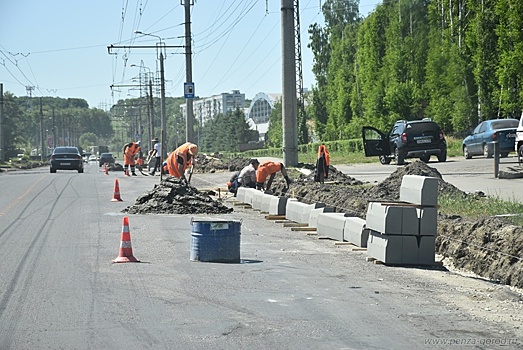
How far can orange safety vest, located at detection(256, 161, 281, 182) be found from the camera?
2614 centimetres

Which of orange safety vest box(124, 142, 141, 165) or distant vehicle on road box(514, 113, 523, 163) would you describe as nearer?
distant vehicle on road box(514, 113, 523, 163)

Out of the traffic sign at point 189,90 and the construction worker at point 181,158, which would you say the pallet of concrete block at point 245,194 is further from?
the traffic sign at point 189,90

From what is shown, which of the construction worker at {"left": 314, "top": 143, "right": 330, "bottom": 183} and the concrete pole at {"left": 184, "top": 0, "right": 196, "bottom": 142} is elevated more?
the concrete pole at {"left": 184, "top": 0, "right": 196, "bottom": 142}

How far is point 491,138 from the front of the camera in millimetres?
36844

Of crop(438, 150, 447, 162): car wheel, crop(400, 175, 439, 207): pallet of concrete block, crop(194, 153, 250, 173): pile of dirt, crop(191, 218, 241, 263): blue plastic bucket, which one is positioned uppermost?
crop(400, 175, 439, 207): pallet of concrete block

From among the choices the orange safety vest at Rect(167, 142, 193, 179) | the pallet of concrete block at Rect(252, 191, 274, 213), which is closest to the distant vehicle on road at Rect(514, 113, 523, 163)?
the pallet of concrete block at Rect(252, 191, 274, 213)

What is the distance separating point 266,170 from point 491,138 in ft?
46.4

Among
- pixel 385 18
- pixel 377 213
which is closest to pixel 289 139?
pixel 377 213

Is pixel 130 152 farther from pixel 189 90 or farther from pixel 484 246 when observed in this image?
pixel 484 246

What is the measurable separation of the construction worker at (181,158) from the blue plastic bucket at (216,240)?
15052 mm

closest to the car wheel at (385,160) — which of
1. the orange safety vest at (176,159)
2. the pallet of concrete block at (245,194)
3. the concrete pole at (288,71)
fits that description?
the concrete pole at (288,71)

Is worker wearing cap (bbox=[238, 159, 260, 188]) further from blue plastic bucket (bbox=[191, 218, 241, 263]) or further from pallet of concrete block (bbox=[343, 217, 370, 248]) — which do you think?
blue plastic bucket (bbox=[191, 218, 241, 263])

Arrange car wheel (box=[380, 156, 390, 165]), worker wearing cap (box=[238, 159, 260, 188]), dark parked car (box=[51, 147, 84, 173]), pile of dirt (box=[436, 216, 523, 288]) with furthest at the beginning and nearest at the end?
1. dark parked car (box=[51, 147, 84, 173])
2. car wheel (box=[380, 156, 390, 165])
3. worker wearing cap (box=[238, 159, 260, 188])
4. pile of dirt (box=[436, 216, 523, 288])

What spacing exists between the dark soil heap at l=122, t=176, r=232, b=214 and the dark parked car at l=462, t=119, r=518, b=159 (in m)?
16.0
